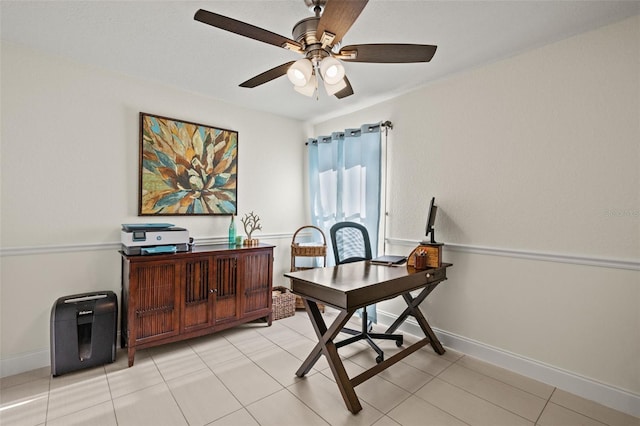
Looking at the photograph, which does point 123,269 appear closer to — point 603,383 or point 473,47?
point 473,47

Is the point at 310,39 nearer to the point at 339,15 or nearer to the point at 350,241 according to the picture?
the point at 339,15

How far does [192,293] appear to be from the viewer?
271 centimetres

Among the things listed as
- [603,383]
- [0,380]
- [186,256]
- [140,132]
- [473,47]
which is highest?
[473,47]

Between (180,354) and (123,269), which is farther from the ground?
(123,269)

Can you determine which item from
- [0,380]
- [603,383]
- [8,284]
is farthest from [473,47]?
[0,380]

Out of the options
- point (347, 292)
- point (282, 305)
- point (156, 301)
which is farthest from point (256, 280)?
point (347, 292)

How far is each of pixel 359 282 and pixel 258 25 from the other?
1.86 m

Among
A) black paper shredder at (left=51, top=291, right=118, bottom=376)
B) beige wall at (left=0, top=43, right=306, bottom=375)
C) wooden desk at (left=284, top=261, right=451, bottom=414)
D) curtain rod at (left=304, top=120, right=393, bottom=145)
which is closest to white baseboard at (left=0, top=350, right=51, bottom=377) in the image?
beige wall at (left=0, top=43, right=306, bottom=375)

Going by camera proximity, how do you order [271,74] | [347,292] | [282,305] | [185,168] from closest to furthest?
[347,292], [271,74], [185,168], [282,305]

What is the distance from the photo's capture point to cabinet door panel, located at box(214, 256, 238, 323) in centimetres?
286

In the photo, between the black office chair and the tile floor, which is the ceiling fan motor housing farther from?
the tile floor

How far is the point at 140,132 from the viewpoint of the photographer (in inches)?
111

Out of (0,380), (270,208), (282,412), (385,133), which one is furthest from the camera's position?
(270,208)

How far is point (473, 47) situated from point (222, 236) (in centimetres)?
301
